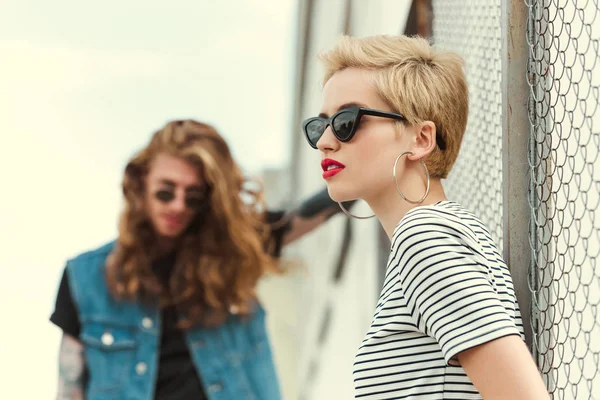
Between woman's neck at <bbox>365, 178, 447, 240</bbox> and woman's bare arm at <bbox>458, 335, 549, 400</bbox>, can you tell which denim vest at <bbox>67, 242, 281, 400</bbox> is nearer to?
woman's neck at <bbox>365, 178, 447, 240</bbox>

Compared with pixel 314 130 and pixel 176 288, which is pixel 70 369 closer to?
pixel 176 288

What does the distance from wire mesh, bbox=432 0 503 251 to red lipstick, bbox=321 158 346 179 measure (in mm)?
370

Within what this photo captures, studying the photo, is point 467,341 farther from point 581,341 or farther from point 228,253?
point 228,253

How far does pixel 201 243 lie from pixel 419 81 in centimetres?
155

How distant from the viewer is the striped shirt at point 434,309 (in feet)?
2.93

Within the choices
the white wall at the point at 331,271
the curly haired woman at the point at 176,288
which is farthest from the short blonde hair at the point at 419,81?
the white wall at the point at 331,271

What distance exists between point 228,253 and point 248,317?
0.67 ft

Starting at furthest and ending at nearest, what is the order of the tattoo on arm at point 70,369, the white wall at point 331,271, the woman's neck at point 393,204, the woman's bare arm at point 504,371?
the white wall at point 331,271
the tattoo on arm at point 70,369
the woman's neck at point 393,204
the woman's bare arm at point 504,371

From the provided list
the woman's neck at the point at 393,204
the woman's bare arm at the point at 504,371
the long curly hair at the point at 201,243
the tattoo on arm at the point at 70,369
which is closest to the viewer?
the woman's bare arm at the point at 504,371

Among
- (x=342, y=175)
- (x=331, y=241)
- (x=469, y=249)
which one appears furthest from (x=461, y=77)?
(x=331, y=241)

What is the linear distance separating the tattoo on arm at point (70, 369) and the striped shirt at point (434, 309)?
1.55m

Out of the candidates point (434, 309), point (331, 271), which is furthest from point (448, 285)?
point (331, 271)

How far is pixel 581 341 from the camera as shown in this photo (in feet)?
3.80

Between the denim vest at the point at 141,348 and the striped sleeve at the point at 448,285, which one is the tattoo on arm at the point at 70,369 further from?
the striped sleeve at the point at 448,285
